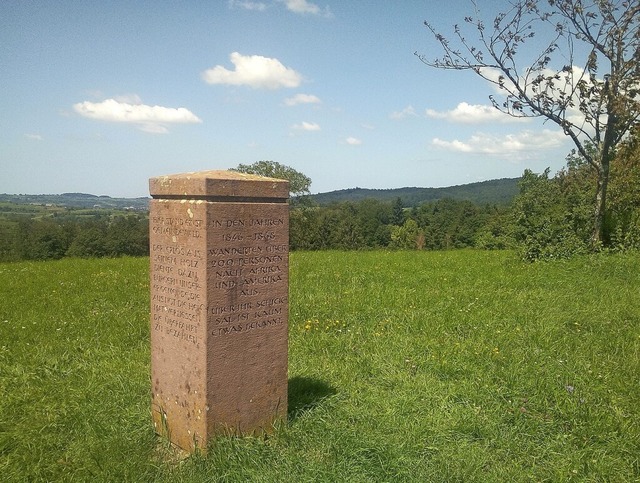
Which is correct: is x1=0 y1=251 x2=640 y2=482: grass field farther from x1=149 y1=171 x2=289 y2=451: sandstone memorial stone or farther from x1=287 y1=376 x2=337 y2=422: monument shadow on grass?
x1=149 y1=171 x2=289 y2=451: sandstone memorial stone

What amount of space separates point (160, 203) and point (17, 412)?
7.44 ft

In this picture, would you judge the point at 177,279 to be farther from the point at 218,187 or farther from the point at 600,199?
the point at 600,199

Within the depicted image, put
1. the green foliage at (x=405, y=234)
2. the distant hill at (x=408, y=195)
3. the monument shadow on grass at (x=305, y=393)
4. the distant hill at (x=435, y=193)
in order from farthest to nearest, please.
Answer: the distant hill at (x=435, y=193), the distant hill at (x=408, y=195), the green foliage at (x=405, y=234), the monument shadow on grass at (x=305, y=393)

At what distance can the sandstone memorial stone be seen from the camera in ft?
10.7

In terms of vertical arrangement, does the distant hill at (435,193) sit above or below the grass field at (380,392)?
above

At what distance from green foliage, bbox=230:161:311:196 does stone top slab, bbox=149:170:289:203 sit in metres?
32.6

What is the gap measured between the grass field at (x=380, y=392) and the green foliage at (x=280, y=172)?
29410 millimetres

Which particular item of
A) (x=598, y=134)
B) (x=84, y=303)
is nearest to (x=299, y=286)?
(x=84, y=303)

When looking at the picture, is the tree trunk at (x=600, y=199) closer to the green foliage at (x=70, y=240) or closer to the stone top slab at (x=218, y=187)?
the stone top slab at (x=218, y=187)

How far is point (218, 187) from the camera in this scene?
3.23 metres

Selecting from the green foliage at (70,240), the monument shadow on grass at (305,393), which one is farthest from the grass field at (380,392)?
the green foliage at (70,240)

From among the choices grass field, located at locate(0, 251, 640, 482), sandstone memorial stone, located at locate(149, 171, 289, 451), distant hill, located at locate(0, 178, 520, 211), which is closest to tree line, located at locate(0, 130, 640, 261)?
grass field, located at locate(0, 251, 640, 482)

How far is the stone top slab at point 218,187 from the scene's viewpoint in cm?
322

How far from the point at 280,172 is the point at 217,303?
1428 inches
